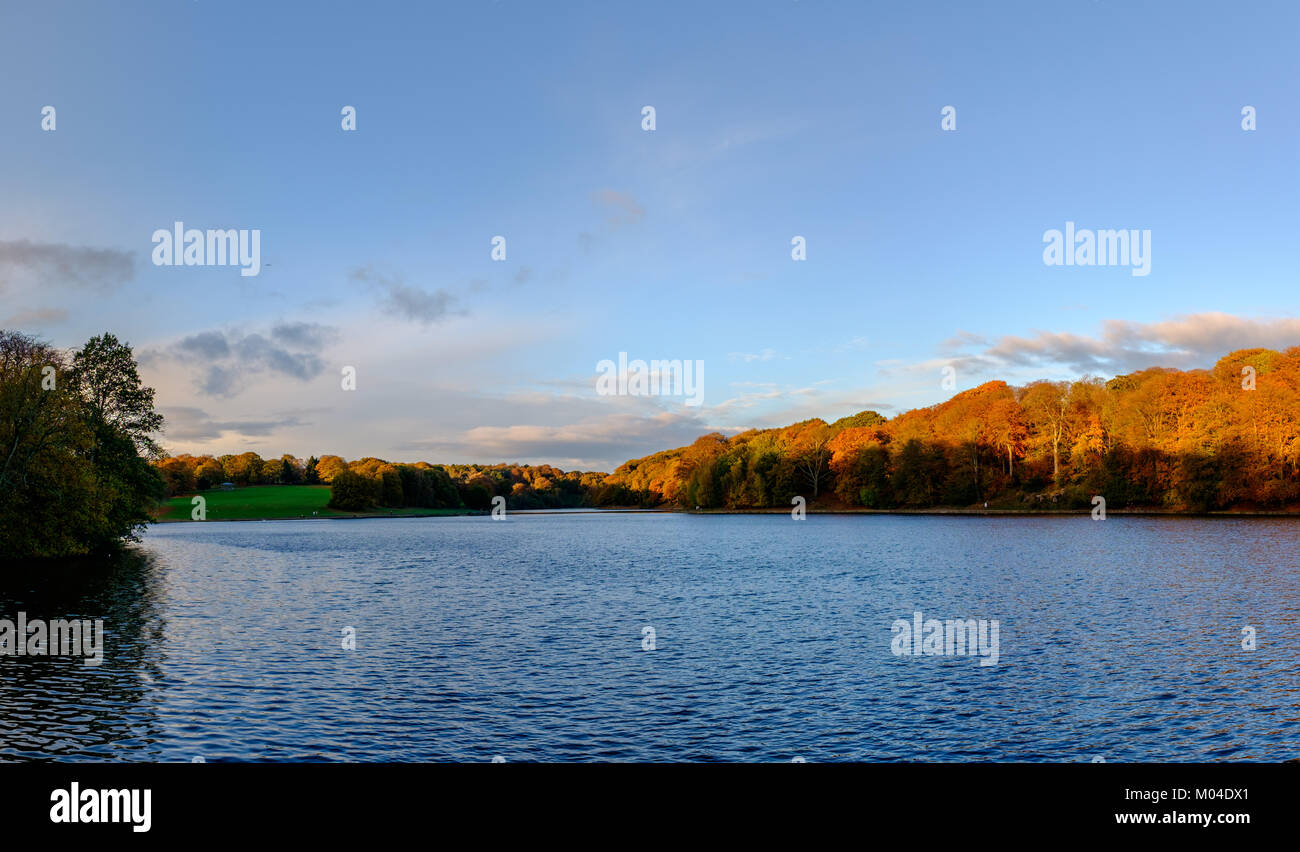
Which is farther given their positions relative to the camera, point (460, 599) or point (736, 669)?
point (460, 599)

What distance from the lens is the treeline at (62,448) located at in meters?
52.1

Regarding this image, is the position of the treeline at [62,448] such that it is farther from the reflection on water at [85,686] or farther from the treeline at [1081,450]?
the treeline at [1081,450]

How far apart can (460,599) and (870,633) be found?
73.9 feet

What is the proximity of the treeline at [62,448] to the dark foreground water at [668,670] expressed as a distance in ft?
26.9

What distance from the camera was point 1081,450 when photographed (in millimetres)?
133500

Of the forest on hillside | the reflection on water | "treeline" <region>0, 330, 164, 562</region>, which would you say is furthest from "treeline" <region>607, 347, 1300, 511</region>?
"treeline" <region>0, 330, 164, 562</region>

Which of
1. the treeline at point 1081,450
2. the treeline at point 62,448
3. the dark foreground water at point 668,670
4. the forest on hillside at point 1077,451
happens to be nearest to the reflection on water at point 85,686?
the dark foreground water at point 668,670

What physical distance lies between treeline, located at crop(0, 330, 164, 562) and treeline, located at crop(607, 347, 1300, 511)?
429ft

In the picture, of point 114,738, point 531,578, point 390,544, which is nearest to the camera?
point 114,738

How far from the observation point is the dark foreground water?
17.5 meters
